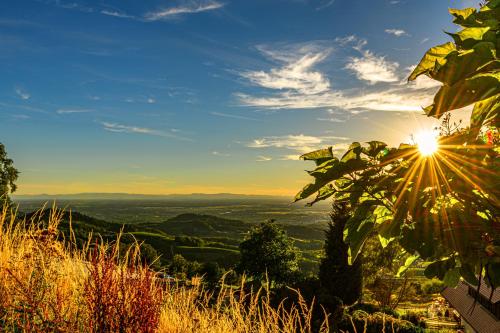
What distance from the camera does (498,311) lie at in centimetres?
1775

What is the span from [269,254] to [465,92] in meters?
49.3

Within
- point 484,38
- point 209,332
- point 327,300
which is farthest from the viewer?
point 327,300

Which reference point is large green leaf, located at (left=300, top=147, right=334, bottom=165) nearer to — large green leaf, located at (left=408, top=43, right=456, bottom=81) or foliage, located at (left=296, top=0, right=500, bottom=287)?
foliage, located at (left=296, top=0, right=500, bottom=287)

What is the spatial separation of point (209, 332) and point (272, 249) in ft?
150

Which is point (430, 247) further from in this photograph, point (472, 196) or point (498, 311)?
point (498, 311)

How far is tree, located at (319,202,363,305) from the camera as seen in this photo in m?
32.1

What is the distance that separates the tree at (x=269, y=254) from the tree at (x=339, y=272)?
15.3 metres

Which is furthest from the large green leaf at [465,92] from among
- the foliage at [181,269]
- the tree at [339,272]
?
the tree at [339,272]

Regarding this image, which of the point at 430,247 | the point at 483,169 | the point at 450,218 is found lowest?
the point at 430,247

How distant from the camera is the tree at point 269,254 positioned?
48281 millimetres

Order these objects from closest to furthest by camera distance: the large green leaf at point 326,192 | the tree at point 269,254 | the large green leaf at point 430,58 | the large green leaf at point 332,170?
1. the large green leaf at point 430,58
2. the large green leaf at point 332,170
3. the large green leaf at point 326,192
4. the tree at point 269,254

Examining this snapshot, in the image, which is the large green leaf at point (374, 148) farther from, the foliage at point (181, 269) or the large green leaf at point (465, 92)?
the foliage at point (181, 269)

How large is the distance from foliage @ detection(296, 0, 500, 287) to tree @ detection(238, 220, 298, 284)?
47.4 m

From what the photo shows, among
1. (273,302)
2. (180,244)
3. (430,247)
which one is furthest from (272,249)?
(180,244)
